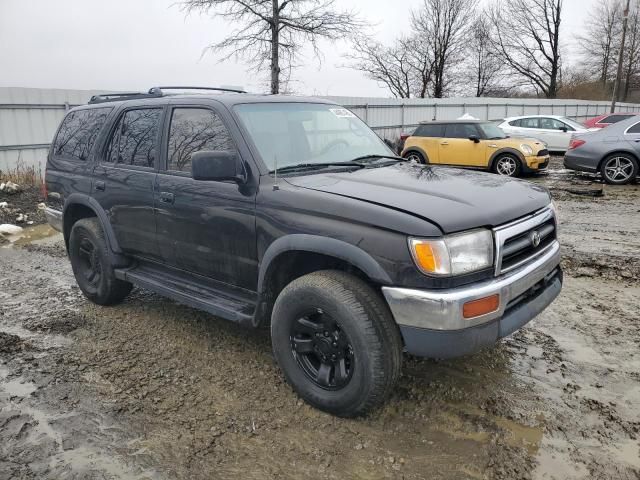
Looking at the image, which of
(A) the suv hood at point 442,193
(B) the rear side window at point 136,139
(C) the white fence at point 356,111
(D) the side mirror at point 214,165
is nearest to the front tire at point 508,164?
(C) the white fence at point 356,111

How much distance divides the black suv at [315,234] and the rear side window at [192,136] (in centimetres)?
1

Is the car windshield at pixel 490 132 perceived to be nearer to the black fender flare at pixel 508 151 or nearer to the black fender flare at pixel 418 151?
the black fender flare at pixel 508 151

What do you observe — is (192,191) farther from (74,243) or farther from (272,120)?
(74,243)

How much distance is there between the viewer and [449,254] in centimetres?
266

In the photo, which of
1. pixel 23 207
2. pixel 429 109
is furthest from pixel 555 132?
pixel 23 207

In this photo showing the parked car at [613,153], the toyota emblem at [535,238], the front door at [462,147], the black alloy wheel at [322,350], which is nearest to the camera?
the black alloy wheel at [322,350]

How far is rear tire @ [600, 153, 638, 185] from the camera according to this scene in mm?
11453

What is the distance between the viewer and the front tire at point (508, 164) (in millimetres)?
13078

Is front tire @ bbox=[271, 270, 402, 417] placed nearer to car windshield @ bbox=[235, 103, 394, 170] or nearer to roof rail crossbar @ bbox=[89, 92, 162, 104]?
car windshield @ bbox=[235, 103, 394, 170]

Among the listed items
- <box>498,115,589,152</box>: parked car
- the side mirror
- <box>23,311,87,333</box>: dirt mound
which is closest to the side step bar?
<box>23,311,87,333</box>: dirt mound

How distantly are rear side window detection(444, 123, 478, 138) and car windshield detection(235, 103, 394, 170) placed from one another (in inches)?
399

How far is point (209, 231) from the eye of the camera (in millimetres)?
3637

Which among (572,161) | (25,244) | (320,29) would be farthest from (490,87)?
(25,244)

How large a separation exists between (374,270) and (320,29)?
20453 mm
